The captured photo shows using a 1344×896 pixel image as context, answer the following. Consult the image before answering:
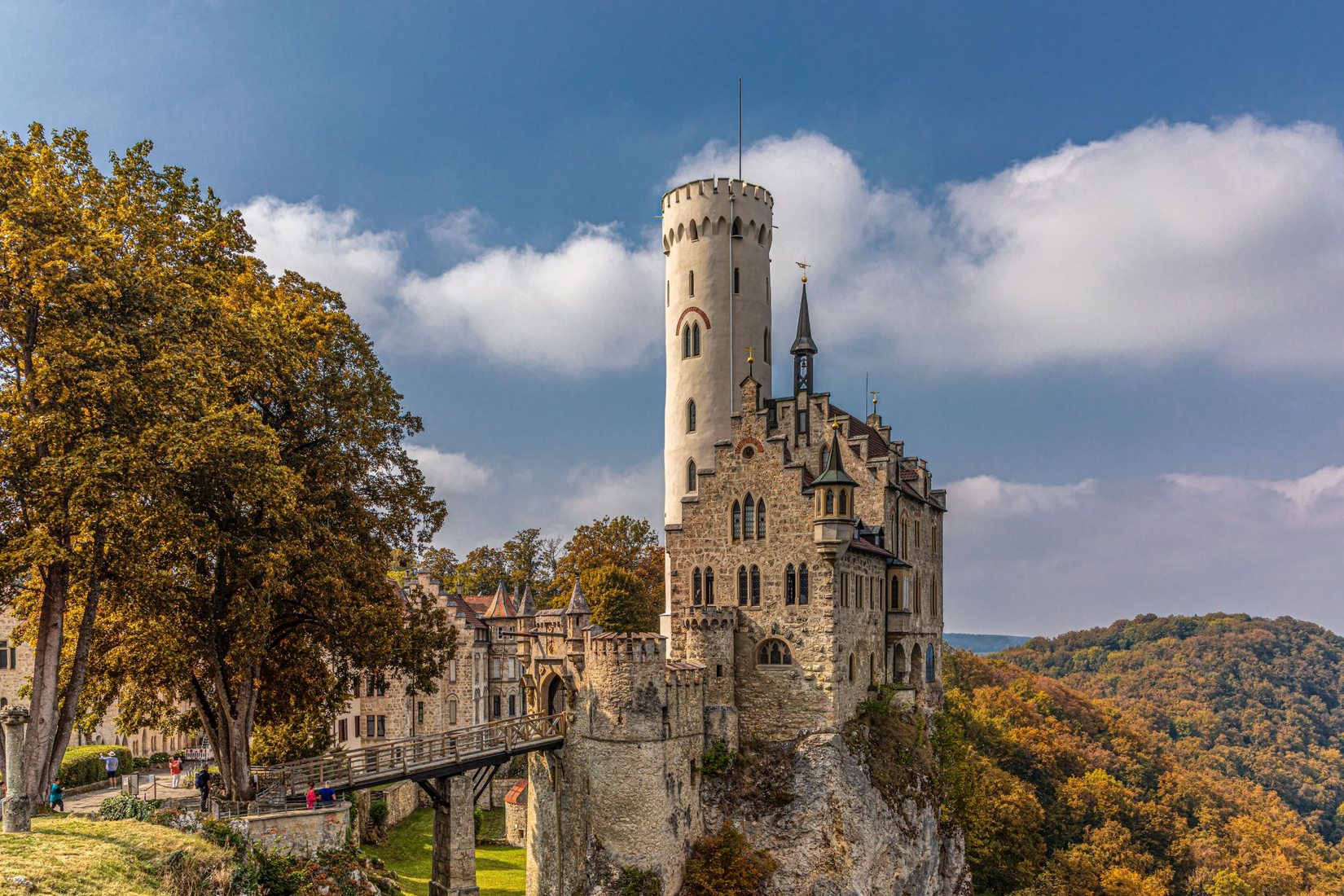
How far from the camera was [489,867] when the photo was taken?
43125mm

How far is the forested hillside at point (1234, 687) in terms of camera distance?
115875 millimetres

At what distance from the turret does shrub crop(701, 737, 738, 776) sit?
8.98 metres

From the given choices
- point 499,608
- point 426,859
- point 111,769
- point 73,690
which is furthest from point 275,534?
point 499,608

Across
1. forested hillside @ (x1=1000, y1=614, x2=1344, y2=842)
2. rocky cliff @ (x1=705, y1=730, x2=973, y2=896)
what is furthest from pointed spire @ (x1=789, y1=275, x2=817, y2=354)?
forested hillside @ (x1=1000, y1=614, x2=1344, y2=842)

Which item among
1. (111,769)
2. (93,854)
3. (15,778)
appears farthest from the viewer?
(111,769)

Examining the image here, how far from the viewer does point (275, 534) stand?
2603 centimetres

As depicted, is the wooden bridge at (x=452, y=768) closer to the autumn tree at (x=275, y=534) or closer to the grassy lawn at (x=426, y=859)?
the autumn tree at (x=275, y=534)

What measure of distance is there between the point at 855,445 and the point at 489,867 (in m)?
25.4

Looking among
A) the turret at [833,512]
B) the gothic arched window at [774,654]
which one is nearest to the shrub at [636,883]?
the gothic arched window at [774,654]

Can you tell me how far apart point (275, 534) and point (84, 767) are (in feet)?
57.9

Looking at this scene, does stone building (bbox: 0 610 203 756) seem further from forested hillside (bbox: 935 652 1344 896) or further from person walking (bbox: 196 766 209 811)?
forested hillside (bbox: 935 652 1344 896)

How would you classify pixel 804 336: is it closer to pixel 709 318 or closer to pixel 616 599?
pixel 709 318

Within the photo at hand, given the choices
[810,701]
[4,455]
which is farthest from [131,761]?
[810,701]

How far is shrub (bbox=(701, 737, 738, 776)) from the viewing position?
3856 cm
